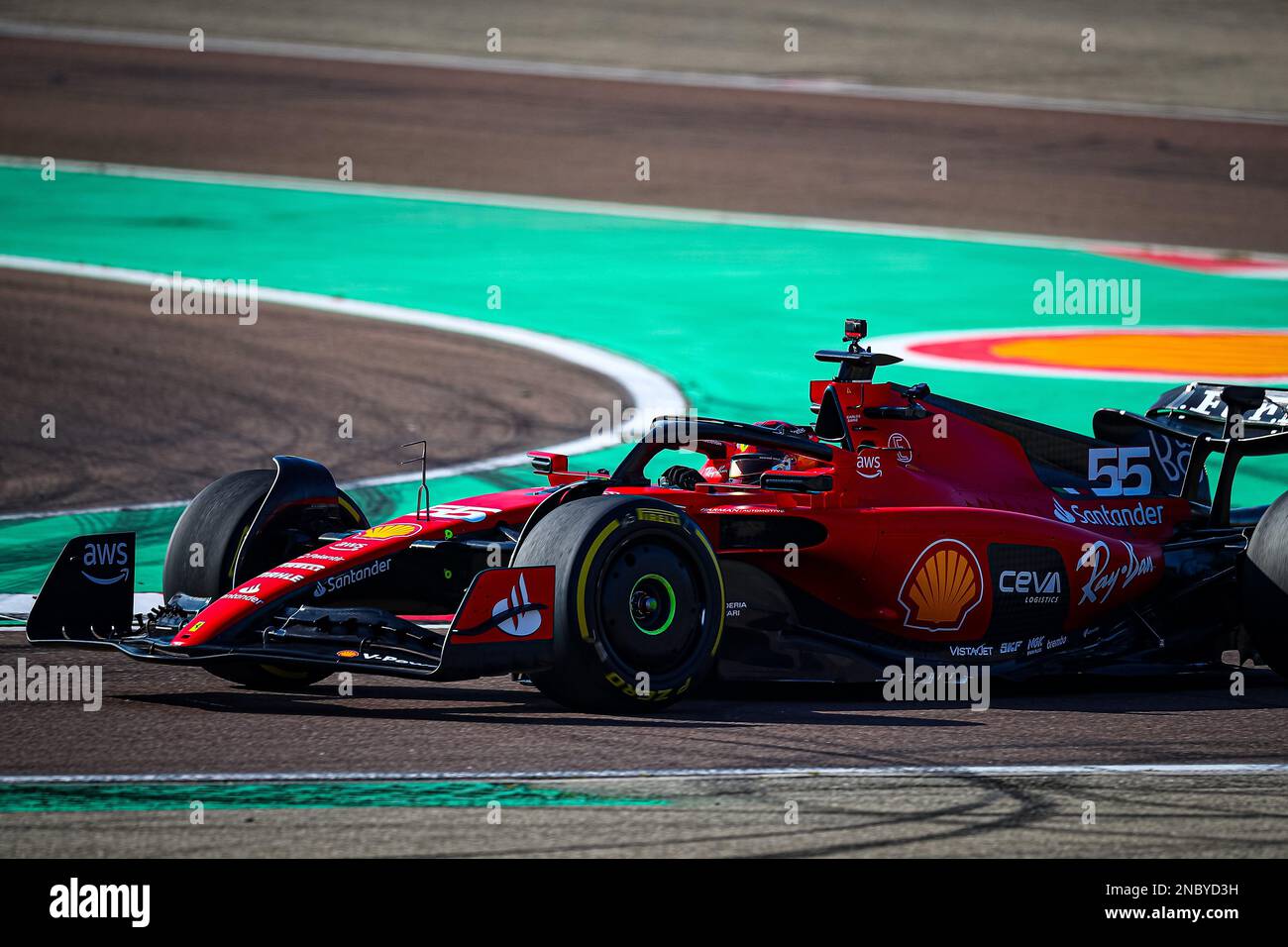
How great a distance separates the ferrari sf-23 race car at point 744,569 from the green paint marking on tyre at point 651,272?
6057 millimetres

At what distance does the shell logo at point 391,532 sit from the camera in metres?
8.66

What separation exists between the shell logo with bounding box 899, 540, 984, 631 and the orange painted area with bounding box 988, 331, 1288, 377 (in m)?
8.84

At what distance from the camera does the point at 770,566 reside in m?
8.71

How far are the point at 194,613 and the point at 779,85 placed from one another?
93.6 feet

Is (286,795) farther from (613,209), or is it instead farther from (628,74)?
(628,74)

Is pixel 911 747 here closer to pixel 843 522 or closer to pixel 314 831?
pixel 843 522

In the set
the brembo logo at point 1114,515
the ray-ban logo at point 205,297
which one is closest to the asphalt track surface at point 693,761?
the brembo logo at point 1114,515

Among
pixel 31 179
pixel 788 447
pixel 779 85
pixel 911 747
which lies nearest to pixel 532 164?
pixel 31 179

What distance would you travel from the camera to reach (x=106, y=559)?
8.55m

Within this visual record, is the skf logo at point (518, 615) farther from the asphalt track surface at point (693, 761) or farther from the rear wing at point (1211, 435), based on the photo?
the rear wing at point (1211, 435)
